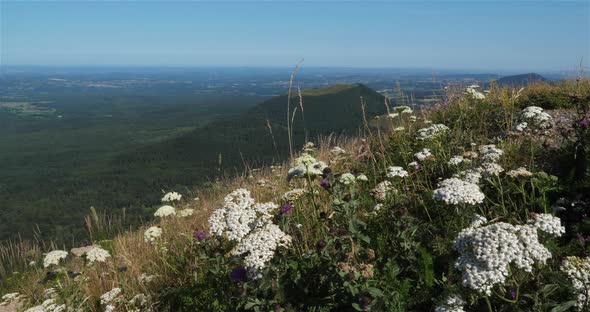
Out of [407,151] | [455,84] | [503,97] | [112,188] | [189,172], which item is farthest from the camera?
[189,172]

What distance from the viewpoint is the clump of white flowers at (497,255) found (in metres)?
2.23

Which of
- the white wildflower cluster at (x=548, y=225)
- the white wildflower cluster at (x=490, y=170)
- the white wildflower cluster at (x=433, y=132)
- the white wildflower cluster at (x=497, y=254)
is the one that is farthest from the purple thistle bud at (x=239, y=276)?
the white wildflower cluster at (x=433, y=132)

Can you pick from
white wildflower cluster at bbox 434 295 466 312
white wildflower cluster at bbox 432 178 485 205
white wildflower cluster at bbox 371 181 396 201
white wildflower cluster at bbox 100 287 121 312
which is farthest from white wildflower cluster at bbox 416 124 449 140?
white wildflower cluster at bbox 100 287 121 312

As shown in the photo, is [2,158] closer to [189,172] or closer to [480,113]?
[189,172]

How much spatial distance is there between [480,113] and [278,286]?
670cm

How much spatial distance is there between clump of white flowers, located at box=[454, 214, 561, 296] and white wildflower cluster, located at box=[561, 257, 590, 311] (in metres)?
0.37

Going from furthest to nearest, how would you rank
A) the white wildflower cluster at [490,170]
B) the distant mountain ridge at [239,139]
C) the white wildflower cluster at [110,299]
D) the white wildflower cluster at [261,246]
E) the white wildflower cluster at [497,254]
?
the distant mountain ridge at [239,139], the white wildflower cluster at [110,299], the white wildflower cluster at [490,170], the white wildflower cluster at [261,246], the white wildflower cluster at [497,254]

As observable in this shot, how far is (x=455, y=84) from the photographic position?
11.7m

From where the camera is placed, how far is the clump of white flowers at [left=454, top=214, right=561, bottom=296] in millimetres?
2232

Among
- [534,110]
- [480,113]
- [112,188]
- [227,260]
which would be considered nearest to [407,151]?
[534,110]

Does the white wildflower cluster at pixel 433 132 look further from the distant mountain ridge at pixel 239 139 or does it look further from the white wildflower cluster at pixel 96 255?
the distant mountain ridge at pixel 239 139

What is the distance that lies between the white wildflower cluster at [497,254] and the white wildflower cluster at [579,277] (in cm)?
37


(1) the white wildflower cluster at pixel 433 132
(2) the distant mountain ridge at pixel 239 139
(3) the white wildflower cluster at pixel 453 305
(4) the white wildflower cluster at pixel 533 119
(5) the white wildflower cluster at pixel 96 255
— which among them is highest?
(4) the white wildflower cluster at pixel 533 119

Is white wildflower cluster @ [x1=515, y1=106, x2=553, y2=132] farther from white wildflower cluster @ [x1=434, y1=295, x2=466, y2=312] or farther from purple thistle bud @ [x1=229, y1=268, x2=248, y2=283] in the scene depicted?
purple thistle bud @ [x1=229, y1=268, x2=248, y2=283]
